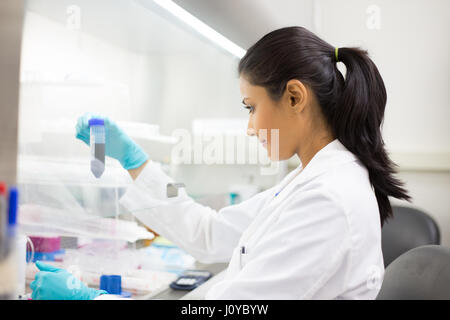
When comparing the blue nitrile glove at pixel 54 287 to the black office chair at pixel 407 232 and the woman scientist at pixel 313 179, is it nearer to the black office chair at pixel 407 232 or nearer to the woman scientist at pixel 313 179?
the woman scientist at pixel 313 179

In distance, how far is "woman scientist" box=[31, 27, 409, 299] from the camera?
0.77 meters

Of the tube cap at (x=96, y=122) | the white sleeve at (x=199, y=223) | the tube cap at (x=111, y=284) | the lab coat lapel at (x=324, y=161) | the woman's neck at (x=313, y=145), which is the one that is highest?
the tube cap at (x=96, y=122)

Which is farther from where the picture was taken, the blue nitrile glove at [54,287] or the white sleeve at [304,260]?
the blue nitrile glove at [54,287]

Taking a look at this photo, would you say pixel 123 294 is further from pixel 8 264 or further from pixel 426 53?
pixel 426 53

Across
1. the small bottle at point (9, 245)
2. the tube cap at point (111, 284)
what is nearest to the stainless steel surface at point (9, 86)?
the small bottle at point (9, 245)

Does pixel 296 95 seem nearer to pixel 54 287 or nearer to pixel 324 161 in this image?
pixel 324 161

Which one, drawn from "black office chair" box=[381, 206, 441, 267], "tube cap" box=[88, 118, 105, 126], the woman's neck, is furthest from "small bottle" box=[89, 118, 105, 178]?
"black office chair" box=[381, 206, 441, 267]

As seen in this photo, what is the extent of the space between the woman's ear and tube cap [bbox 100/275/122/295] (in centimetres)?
79

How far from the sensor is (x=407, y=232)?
2.05 m

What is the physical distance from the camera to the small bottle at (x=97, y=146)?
3.25 ft

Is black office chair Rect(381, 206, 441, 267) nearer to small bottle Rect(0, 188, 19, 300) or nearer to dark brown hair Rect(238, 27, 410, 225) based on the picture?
dark brown hair Rect(238, 27, 410, 225)

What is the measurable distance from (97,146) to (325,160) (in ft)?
1.75

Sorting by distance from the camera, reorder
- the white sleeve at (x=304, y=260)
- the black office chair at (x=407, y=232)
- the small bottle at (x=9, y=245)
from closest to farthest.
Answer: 1. the small bottle at (x=9, y=245)
2. the white sleeve at (x=304, y=260)
3. the black office chair at (x=407, y=232)

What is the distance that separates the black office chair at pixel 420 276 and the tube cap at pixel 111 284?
2.52 feet
